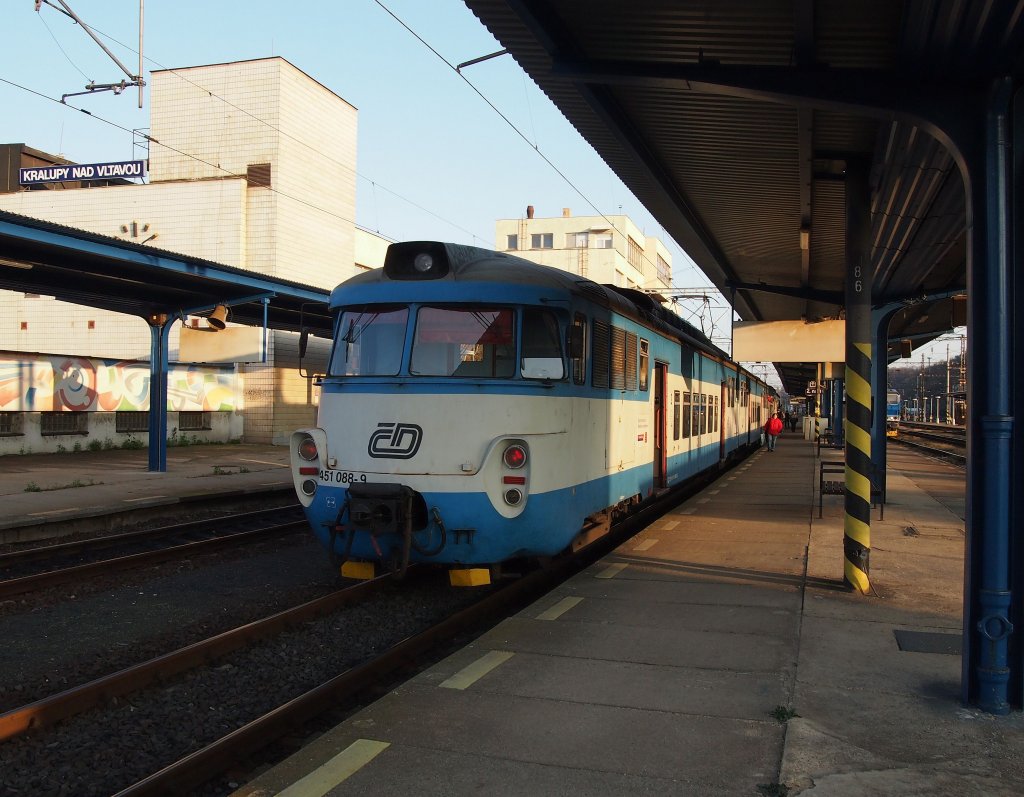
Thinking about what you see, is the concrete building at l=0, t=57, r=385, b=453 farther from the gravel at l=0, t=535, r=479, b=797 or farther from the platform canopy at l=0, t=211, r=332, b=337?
the gravel at l=0, t=535, r=479, b=797

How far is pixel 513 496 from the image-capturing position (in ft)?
22.9

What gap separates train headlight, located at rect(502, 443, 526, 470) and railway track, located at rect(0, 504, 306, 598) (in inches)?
196

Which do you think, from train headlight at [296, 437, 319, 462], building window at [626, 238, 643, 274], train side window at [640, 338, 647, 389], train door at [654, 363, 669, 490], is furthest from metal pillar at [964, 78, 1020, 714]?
building window at [626, 238, 643, 274]

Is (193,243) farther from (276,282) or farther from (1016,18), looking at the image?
(1016,18)

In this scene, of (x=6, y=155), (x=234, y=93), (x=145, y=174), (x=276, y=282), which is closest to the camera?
(x=276, y=282)

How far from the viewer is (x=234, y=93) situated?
104ft

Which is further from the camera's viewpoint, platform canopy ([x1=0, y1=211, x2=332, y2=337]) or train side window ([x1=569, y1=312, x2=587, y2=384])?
platform canopy ([x1=0, y1=211, x2=332, y2=337])

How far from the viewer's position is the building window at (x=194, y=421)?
28.9 metres

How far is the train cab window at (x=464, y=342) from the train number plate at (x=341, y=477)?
99 centimetres

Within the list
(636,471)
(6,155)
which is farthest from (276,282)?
(6,155)

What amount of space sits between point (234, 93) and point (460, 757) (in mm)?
31839

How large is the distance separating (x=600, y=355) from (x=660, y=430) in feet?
12.4

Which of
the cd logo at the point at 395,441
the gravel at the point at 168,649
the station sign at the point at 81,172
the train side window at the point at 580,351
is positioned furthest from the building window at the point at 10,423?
the train side window at the point at 580,351

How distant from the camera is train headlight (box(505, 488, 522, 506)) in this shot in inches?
275
